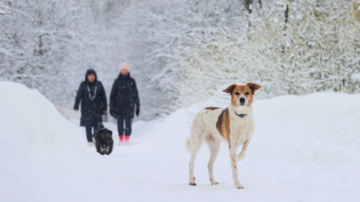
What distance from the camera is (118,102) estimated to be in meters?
10.3

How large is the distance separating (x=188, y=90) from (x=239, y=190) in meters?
6.79

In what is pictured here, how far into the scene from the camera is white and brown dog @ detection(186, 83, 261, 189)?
13.2ft

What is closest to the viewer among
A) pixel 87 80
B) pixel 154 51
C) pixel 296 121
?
pixel 296 121

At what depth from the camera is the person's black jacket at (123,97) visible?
10.3m

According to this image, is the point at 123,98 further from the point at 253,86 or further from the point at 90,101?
the point at 253,86

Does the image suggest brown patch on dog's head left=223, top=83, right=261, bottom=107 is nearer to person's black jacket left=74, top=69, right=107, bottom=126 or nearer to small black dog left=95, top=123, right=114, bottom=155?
small black dog left=95, top=123, right=114, bottom=155

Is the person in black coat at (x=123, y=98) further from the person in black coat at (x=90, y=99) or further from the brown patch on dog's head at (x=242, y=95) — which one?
the brown patch on dog's head at (x=242, y=95)

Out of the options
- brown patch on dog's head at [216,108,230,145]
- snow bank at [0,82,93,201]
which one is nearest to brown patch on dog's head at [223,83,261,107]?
brown patch on dog's head at [216,108,230,145]

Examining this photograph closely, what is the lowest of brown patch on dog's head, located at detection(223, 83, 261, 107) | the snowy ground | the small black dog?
the small black dog

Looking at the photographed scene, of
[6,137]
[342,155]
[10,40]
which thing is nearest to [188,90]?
[342,155]

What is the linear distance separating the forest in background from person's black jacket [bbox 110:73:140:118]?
127 centimetres

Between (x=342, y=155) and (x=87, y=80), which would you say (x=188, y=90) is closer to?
(x=87, y=80)

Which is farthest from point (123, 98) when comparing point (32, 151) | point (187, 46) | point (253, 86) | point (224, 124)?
point (32, 151)

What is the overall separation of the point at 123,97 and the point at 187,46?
2329mm
